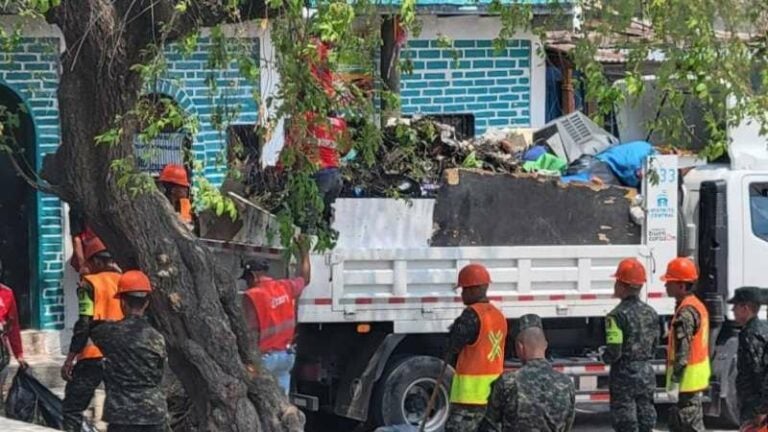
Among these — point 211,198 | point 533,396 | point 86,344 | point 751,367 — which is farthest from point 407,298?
point 533,396

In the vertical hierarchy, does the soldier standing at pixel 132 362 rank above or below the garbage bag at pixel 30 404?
above

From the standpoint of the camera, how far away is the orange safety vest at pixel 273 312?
1053cm

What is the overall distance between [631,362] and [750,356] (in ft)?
3.48

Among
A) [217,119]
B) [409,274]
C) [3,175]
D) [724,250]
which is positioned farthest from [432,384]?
[3,175]

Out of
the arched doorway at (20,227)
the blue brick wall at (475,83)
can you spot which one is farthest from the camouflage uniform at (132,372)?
the blue brick wall at (475,83)

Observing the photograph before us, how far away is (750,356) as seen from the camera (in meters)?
9.68

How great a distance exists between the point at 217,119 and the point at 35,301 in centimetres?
733

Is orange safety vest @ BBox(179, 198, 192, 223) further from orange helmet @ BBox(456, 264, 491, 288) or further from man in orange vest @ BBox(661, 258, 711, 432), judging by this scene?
man in orange vest @ BBox(661, 258, 711, 432)

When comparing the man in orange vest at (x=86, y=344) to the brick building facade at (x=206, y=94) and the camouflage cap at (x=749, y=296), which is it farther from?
the camouflage cap at (x=749, y=296)

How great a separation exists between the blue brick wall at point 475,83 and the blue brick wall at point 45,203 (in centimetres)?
413

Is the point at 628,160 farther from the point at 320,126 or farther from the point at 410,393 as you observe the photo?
the point at 320,126

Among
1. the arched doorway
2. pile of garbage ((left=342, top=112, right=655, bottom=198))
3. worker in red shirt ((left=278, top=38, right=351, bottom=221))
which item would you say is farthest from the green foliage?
the arched doorway

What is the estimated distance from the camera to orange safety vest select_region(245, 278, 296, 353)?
34.6ft

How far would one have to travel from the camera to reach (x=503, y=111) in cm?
1728
